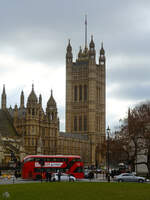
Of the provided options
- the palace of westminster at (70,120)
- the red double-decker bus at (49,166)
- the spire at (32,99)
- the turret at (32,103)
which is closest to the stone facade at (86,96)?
the palace of westminster at (70,120)

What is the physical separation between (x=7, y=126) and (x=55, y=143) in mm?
17267

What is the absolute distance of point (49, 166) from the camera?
2397 inches

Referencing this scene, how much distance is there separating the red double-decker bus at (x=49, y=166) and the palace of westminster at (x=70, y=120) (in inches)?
1150

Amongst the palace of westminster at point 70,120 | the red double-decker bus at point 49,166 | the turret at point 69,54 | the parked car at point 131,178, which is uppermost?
the turret at point 69,54

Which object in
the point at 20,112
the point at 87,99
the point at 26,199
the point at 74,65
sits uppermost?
the point at 74,65

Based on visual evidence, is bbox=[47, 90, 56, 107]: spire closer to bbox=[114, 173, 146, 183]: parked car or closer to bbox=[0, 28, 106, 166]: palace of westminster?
bbox=[0, 28, 106, 166]: palace of westminster

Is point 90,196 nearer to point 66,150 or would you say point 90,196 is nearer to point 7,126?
point 7,126

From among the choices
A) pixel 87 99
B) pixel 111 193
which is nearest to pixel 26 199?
pixel 111 193

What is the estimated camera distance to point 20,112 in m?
108

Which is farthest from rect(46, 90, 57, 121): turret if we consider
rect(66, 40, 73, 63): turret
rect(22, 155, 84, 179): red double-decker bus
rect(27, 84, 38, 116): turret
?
rect(22, 155, 84, 179): red double-decker bus

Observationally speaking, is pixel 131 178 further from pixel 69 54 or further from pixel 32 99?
pixel 69 54

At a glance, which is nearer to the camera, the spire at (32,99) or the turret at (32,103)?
the spire at (32,99)

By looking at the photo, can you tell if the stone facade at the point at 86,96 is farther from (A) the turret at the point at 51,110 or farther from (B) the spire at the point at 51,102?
(A) the turret at the point at 51,110

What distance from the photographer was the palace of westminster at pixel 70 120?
333ft
